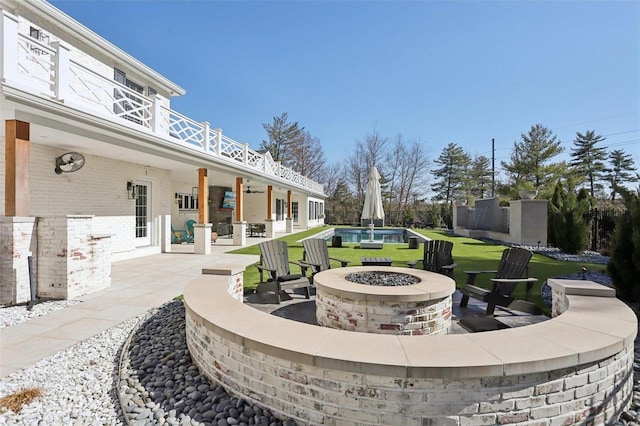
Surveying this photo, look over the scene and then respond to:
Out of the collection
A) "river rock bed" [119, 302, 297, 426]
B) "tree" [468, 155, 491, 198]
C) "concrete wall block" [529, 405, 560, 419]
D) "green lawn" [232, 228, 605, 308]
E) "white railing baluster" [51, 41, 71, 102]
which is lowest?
"river rock bed" [119, 302, 297, 426]

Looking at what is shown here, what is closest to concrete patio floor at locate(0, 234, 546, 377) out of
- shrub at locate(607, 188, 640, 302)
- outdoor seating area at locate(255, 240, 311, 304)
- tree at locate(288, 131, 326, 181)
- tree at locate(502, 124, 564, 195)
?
outdoor seating area at locate(255, 240, 311, 304)

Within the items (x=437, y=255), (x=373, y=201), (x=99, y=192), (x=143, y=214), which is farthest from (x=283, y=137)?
(x=437, y=255)

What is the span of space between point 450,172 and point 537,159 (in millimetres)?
11926

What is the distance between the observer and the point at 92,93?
275 inches

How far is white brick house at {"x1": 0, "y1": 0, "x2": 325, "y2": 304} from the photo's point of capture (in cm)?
553

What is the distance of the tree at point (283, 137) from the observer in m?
41.0

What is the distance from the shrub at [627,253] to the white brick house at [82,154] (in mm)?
9832

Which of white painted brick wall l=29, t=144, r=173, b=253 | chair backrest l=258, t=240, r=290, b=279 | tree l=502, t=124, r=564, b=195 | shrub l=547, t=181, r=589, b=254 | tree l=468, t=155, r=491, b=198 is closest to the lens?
chair backrest l=258, t=240, r=290, b=279

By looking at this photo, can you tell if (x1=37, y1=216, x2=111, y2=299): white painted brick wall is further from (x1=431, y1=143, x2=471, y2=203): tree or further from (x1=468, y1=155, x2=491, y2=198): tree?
(x1=468, y1=155, x2=491, y2=198): tree

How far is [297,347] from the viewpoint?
2.45m

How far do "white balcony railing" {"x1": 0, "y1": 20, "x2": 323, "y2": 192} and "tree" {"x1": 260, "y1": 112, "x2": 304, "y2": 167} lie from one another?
2401 cm

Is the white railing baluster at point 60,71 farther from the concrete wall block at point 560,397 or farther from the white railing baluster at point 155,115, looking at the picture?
the concrete wall block at point 560,397

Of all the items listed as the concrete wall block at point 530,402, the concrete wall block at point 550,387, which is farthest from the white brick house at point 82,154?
the concrete wall block at point 550,387

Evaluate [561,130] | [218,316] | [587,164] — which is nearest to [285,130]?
[561,130]
